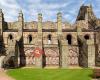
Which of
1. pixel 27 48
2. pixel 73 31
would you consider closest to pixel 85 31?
pixel 73 31

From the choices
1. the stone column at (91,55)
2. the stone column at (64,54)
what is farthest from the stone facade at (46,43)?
the stone column at (91,55)

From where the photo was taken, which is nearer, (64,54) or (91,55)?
(91,55)

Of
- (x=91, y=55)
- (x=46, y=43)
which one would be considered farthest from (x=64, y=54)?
(x=46, y=43)

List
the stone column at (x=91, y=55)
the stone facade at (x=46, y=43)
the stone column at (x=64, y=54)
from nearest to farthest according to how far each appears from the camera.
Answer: the stone column at (x=91, y=55)
the stone column at (x=64, y=54)
the stone facade at (x=46, y=43)

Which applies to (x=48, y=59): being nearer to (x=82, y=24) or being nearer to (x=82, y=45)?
(x=82, y=45)

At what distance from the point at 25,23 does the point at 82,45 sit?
13.7m

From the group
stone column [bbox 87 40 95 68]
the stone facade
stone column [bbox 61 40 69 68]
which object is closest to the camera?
stone column [bbox 87 40 95 68]

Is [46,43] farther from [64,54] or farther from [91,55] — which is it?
[91,55]

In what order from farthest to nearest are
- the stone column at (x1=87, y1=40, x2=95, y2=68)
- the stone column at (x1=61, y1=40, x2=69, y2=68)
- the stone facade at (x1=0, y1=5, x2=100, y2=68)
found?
the stone facade at (x1=0, y1=5, x2=100, y2=68) < the stone column at (x1=61, y1=40, x2=69, y2=68) < the stone column at (x1=87, y1=40, x2=95, y2=68)

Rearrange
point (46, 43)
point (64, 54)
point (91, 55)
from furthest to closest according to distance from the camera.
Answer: point (46, 43)
point (64, 54)
point (91, 55)

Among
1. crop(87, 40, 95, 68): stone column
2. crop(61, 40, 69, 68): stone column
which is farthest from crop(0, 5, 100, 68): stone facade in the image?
crop(87, 40, 95, 68): stone column

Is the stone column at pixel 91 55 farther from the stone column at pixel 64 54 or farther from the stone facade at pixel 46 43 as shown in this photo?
the stone column at pixel 64 54

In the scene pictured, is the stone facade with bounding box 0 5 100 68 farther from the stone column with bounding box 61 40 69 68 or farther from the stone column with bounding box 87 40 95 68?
the stone column with bounding box 87 40 95 68

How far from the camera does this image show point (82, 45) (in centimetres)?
5553
